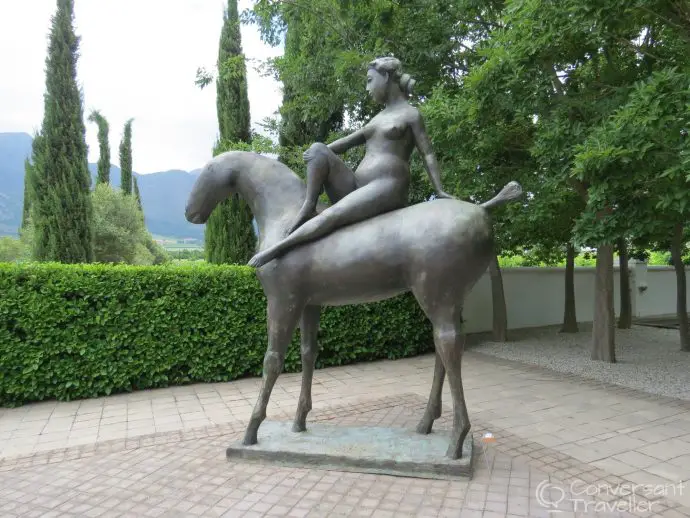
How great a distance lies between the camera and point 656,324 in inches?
501

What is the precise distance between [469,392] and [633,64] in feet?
17.1

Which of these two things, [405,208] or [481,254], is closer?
[481,254]

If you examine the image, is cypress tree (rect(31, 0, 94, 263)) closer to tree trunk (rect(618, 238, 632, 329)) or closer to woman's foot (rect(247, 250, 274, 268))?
woman's foot (rect(247, 250, 274, 268))

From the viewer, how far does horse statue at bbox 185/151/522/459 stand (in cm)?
324

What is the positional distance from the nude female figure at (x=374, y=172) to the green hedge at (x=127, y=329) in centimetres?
360

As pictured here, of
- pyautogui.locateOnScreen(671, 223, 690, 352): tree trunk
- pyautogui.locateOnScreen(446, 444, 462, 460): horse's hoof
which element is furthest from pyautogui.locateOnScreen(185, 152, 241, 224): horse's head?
pyautogui.locateOnScreen(671, 223, 690, 352): tree trunk

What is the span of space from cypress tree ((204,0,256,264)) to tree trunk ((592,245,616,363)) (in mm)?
8560

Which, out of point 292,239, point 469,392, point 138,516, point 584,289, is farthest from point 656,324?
point 138,516

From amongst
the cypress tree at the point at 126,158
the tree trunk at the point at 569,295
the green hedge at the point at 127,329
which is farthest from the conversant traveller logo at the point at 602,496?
the cypress tree at the point at 126,158

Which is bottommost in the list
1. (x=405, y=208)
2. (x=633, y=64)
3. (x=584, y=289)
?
(x=584, y=289)

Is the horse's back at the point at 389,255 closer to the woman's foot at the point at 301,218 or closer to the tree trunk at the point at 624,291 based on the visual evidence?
the woman's foot at the point at 301,218

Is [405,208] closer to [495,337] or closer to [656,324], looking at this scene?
[495,337]

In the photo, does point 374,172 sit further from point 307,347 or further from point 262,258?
point 307,347

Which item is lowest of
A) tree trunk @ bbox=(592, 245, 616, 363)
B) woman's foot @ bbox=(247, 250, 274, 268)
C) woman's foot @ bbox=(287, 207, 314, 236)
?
tree trunk @ bbox=(592, 245, 616, 363)
